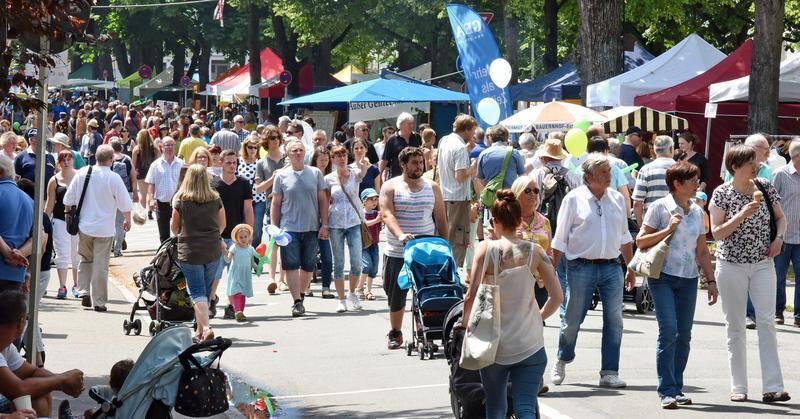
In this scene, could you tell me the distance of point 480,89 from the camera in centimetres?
2336

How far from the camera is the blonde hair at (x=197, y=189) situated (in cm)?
1259

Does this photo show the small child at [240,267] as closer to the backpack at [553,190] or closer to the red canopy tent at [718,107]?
the backpack at [553,190]

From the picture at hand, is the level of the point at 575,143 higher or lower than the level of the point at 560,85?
lower

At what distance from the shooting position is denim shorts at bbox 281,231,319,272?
48.2ft

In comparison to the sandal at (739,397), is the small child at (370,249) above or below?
above

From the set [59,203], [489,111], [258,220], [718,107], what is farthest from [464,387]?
[718,107]

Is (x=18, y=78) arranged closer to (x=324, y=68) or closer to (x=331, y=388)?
(x=331, y=388)

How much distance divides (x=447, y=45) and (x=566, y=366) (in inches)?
1950

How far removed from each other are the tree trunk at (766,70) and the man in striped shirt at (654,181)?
7.91 meters

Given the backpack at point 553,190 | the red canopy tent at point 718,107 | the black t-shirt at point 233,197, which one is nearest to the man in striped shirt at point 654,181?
the backpack at point 553,190

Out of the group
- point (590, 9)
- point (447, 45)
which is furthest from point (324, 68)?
point (590, 9)

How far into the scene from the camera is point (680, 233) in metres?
9.73

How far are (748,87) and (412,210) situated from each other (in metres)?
11.9

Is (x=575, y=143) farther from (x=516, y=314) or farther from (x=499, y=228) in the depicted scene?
(x=516, y=314)
